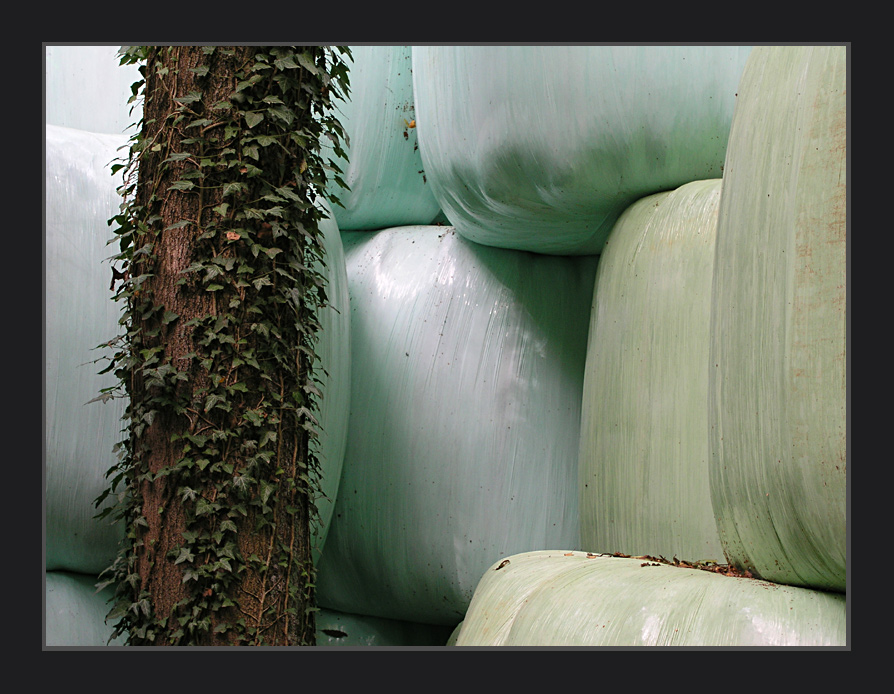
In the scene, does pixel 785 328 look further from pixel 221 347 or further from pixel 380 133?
pixel 380 133

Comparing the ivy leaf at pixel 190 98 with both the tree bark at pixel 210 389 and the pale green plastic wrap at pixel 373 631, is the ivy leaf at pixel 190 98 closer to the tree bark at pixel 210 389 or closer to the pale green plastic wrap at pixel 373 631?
the tree bark at pixel 210 389

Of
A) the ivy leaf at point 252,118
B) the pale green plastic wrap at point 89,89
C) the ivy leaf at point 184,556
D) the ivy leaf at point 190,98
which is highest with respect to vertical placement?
the pale green plastic wrap at point 89,89

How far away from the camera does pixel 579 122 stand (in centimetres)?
180

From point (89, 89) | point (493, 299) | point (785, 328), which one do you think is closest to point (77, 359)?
point (89, 89)

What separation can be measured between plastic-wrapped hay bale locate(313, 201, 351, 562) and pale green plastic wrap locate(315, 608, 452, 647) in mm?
251

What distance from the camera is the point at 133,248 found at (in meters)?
1.65

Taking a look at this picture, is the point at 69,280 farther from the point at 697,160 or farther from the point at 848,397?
the point at 848,397

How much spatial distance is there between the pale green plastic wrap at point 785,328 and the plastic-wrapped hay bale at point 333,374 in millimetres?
980

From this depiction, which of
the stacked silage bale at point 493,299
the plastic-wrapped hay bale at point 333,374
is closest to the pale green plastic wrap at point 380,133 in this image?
the stacked silage bale at point 493,299

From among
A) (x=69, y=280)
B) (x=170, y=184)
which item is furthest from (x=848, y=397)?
(x=69, y=280)

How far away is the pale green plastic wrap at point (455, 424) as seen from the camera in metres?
2.13

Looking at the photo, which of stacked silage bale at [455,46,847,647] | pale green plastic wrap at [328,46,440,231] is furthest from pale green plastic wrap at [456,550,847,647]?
pale green plastic wrap at [328,46,440,231]

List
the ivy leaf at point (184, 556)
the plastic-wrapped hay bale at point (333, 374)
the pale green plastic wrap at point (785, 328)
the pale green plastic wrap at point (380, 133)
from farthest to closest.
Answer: the pale green plastic wrap at point (380, 133), the plastic-wrapped hay bale at point (333, 374), the ivy leaf at point (184, 556), the pale green plastic wrap at point (785, 328)

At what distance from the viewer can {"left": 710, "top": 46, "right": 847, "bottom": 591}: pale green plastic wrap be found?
104 cm
